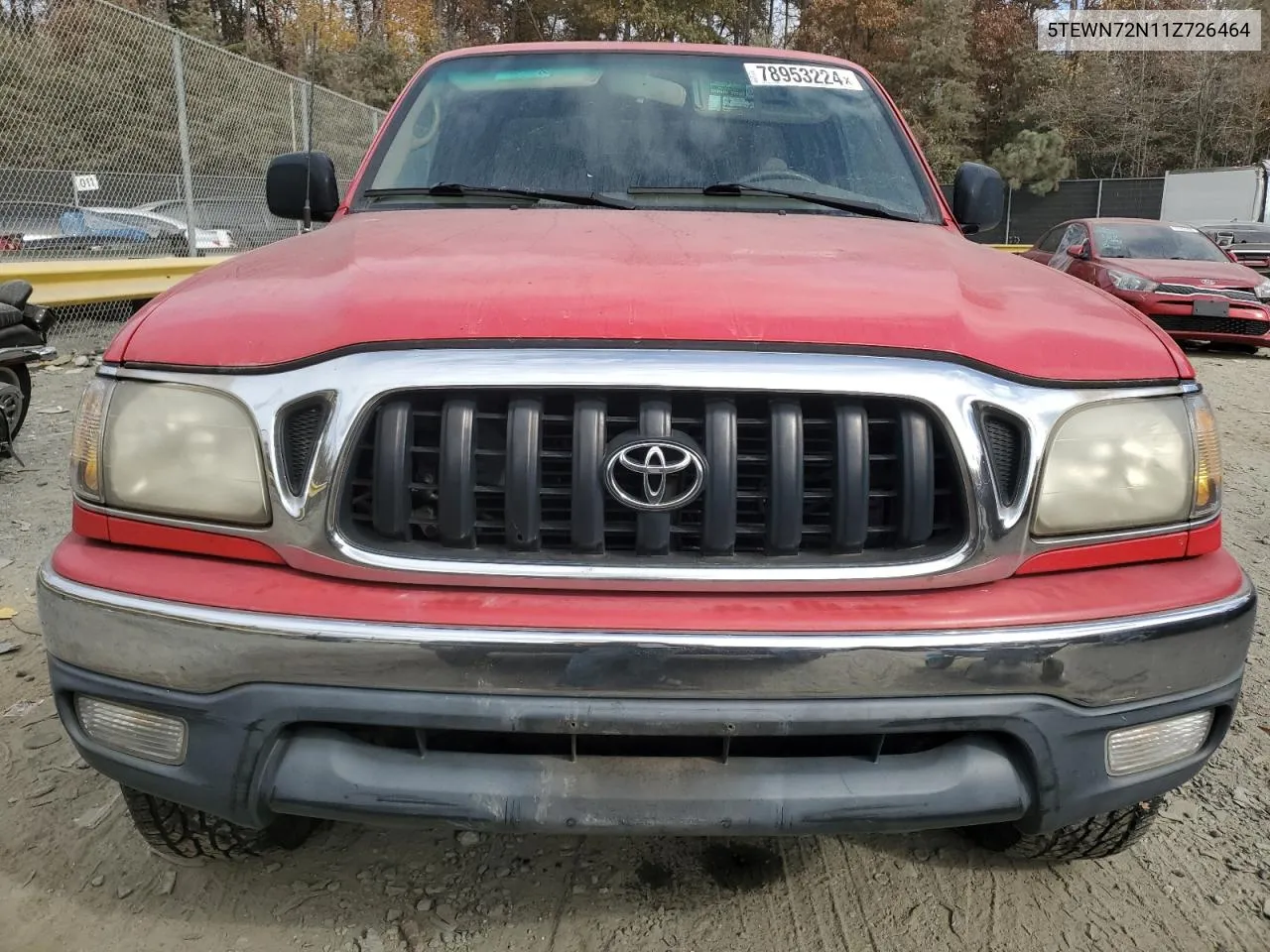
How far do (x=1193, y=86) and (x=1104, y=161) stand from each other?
3879mm

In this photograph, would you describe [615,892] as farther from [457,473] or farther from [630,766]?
[457,473]

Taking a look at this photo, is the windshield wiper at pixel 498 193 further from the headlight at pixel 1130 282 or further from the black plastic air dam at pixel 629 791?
the headlight at pixel 1130 282

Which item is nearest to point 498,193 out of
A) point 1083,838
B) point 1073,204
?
point 1083,838

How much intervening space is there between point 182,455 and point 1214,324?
10.8m

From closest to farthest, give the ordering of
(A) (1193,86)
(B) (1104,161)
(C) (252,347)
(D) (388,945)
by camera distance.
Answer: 1. (C) (252,347)
2. (D) (388,945)
3. (A) (1193,86)
4. (B) (1104,161)

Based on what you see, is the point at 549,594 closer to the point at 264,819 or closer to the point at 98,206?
the point at 264,819

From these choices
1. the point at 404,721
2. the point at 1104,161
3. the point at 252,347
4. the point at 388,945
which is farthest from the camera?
the point at 1104,161

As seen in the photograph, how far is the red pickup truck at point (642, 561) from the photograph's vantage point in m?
1.48

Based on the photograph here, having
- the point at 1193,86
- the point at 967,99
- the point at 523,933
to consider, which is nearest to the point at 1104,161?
the point at 1193,86

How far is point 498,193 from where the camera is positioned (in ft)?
8.54

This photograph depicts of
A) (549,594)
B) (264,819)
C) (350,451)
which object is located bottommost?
(264,819)

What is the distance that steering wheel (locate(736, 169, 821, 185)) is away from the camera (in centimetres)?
273

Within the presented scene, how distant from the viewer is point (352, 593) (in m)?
1.53

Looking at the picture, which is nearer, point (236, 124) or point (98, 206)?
point (98, 206)
